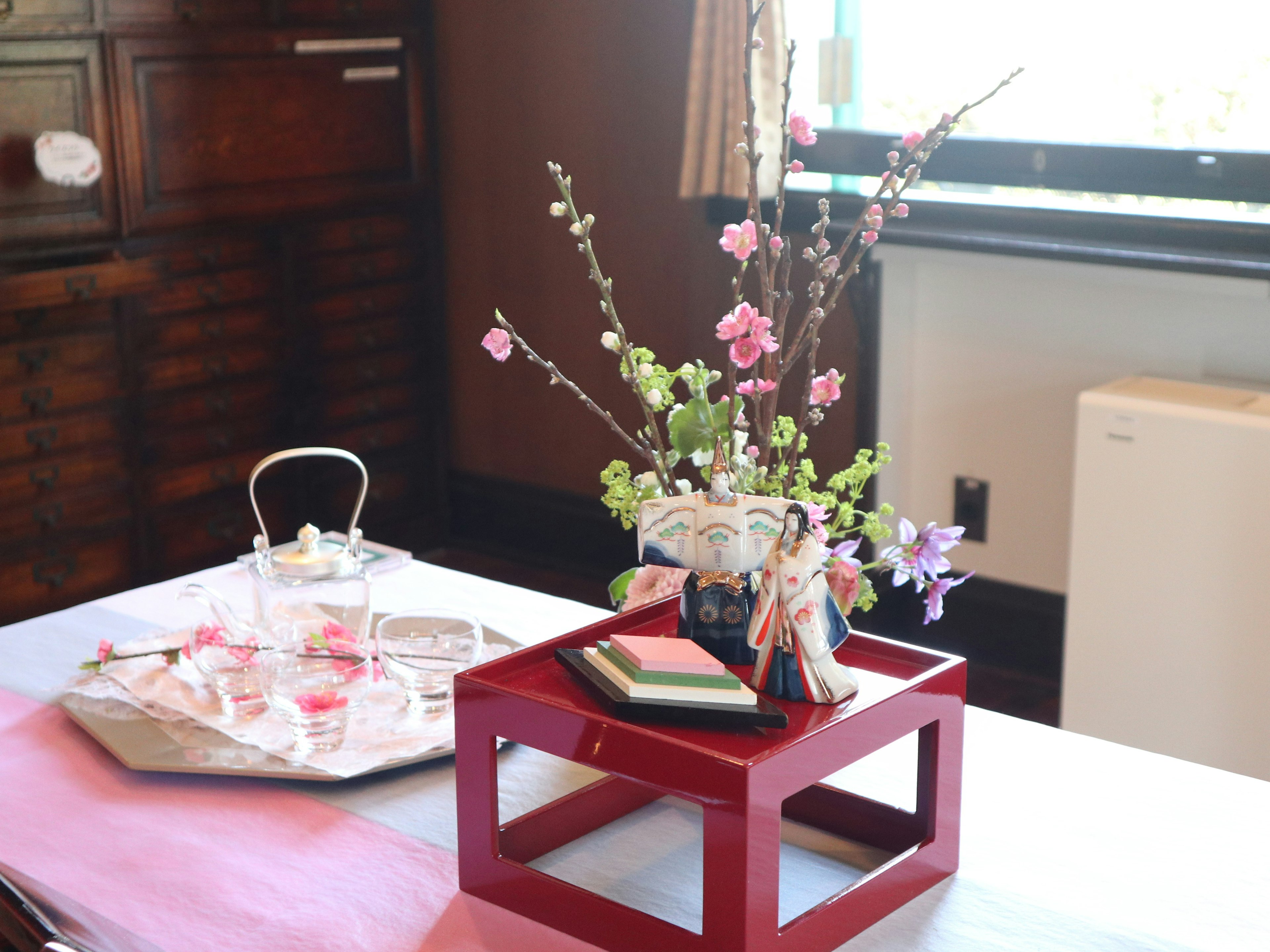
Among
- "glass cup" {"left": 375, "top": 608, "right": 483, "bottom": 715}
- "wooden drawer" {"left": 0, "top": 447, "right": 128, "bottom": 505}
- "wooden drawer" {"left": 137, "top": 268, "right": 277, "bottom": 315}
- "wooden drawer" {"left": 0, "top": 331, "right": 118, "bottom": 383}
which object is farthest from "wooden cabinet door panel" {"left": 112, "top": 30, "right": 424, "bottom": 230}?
"glass cup" {"left": 375, "top": 608, "right": 483, "bottom": 715}

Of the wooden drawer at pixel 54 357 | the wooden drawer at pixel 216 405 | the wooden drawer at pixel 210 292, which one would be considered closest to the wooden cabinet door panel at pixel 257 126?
the wooden drawer at pixel 210 292

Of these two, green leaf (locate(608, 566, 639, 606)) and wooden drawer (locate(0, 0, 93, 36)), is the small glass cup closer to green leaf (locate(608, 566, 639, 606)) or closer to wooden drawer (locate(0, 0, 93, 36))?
green leaf (locate(608, 566, 639, 606))

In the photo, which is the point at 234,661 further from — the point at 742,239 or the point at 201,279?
the point at 201,279

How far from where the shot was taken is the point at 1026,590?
3021mm

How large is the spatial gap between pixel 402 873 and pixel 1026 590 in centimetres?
218

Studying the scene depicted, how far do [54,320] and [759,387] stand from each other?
7.53ft

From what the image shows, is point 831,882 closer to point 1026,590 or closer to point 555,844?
point 555,844

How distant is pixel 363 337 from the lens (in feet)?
12.0

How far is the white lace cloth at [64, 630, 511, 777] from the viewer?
125cm

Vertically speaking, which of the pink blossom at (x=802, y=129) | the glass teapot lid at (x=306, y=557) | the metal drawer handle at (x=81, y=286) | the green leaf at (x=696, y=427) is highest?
the pink blossom at (x=802, y=129)

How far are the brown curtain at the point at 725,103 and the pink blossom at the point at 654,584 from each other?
1840 millimetres

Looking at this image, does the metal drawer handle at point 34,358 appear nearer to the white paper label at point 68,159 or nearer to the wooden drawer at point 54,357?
the wooden drawer at point 54,357

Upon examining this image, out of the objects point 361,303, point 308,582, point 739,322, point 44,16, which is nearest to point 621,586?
point 308,582

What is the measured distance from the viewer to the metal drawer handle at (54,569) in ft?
10.1
